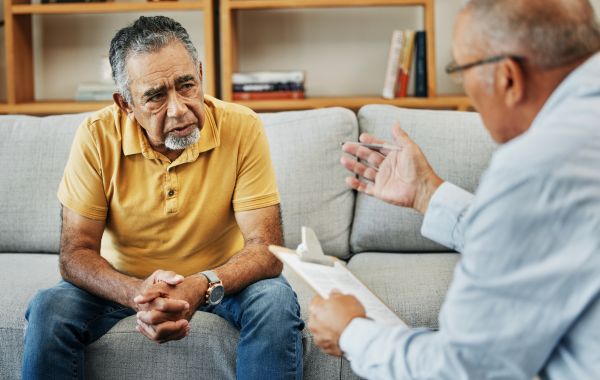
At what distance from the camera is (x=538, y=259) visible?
3.12 feet

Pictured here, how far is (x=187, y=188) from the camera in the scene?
195 cm

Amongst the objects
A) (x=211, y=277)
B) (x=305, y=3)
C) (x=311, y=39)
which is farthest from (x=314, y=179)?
(x=311, y=39)

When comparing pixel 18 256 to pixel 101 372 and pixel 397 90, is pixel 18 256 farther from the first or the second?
pixel 397 90

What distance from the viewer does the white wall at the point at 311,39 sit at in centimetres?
327

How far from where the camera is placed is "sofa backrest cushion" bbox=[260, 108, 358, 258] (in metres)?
2.46

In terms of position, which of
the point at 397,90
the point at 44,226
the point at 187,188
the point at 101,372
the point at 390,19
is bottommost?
the point at 101,372

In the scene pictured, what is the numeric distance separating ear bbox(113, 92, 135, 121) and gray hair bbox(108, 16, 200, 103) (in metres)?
0.02

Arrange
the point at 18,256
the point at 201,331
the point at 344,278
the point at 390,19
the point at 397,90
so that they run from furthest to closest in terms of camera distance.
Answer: the point at 390,19 < the point at 397,90 < the point at 18,256 < the point at 201,331 < the point at 344,278

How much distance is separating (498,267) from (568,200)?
0.11m

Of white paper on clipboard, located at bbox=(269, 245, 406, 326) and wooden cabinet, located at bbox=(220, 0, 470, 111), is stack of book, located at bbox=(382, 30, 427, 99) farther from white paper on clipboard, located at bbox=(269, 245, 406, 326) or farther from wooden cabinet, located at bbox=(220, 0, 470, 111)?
white paper on clipboard, located at bbox=(269, 245, 406, 326)

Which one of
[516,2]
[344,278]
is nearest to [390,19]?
[344,278]

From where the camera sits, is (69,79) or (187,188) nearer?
(187,188)

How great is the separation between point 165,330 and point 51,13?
6.22 feet

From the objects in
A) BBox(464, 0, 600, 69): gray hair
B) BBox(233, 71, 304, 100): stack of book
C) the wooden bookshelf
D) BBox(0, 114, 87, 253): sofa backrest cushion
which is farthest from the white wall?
BBox(464, 0, 600, 69): gray hair
